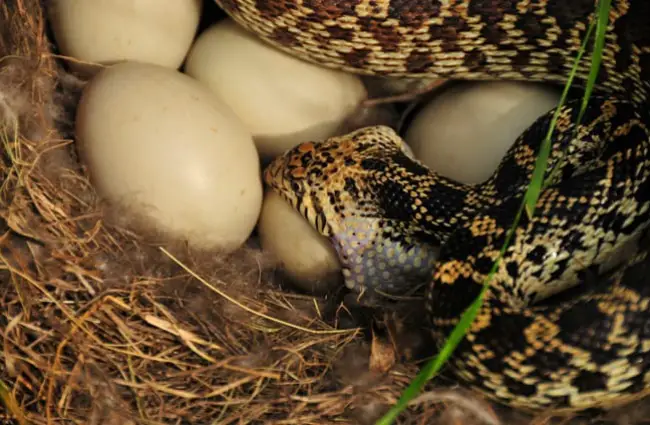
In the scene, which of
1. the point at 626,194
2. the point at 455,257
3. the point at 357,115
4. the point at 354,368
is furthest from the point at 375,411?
the point at 357,115

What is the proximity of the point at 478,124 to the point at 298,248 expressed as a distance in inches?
18.7

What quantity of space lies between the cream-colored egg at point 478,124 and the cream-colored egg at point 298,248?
0.32m

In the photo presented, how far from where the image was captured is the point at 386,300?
63.3 inches

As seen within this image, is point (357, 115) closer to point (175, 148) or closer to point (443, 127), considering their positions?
point (443, 127)

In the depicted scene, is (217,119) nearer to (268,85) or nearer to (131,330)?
(268,85)

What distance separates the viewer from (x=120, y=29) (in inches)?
61.6

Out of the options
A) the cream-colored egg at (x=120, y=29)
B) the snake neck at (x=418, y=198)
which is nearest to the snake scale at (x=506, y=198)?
the snake neck at (x=418, y=198)

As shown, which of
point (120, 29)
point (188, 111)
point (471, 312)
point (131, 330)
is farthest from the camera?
point (120, 29)

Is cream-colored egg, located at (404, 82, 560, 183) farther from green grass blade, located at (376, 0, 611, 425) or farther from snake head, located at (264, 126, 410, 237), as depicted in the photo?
green grass blade, located at (376, 0, 611, 425)

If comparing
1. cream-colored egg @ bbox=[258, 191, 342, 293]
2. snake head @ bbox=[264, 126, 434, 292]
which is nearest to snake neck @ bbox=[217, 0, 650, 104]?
snake head @ bbox=[264, 126, 434, 292]

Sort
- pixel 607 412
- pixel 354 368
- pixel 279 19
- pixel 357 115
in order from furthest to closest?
pixel 357 115, pixel 279 19, pixel 354 368, pixel 607 412

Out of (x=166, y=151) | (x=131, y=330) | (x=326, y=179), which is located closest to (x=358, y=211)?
(x=326, y=179)

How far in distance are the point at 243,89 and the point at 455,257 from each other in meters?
0.60

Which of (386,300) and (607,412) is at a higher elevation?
(607,412)
